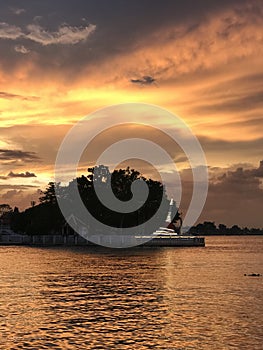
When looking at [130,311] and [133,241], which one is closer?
[130,311]

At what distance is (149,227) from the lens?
18050 cm

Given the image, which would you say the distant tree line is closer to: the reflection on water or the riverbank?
the riverbank

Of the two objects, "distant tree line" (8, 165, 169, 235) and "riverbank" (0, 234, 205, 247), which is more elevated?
"distant tree line" (8, 165, 169, 235)

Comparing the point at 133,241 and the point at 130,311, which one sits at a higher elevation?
the point at 133,241

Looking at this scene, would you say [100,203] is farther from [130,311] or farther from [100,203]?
[130,311]

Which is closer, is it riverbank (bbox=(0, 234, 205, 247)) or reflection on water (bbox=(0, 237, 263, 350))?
reflection on water (bbox=(0, 237, 263, 350))

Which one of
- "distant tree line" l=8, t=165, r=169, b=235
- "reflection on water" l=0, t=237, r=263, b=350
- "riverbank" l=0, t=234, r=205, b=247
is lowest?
"reflection on water" l=0, t=237, r=263, b=350

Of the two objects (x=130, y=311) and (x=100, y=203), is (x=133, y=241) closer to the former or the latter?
(x=100, y=203)

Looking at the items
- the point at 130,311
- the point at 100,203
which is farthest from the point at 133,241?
the point at 130,311

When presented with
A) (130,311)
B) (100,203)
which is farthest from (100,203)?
(130,311)

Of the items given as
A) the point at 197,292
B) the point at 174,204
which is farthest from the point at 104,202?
the point at 197,292

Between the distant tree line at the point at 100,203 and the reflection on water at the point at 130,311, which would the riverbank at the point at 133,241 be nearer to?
the distant tree line at the point at 100,203

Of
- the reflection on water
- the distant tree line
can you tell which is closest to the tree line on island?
the distant tree line

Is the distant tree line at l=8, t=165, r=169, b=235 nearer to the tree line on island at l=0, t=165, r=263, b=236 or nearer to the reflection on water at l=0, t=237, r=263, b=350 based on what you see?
the tree line on island at l=0, t=165, r=263, b=236
